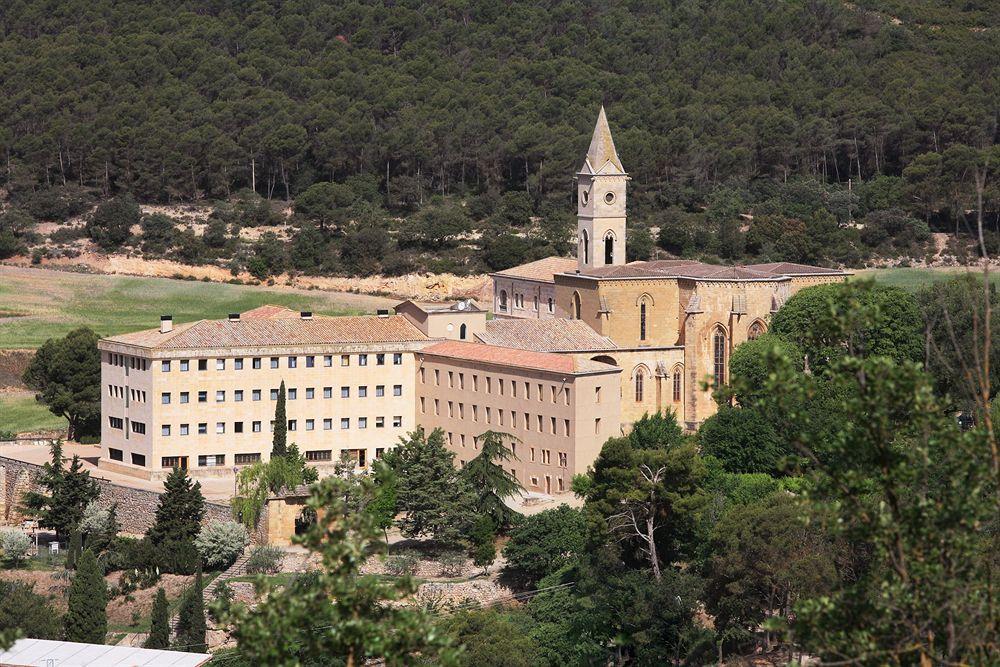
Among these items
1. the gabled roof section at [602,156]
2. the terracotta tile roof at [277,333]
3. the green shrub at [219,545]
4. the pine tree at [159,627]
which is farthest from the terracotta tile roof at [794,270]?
the pine tree at [159,627]

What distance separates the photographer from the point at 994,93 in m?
127

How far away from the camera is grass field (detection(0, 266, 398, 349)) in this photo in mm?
93500

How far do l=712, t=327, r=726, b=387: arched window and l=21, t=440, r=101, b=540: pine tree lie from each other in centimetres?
2272

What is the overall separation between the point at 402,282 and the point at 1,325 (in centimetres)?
2371

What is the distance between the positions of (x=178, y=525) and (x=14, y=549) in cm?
555

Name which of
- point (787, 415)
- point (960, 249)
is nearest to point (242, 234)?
point (960, 249)

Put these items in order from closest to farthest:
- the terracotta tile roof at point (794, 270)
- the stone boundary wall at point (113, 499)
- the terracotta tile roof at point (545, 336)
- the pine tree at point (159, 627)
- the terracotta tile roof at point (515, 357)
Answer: the pine tree at point (159, 627) < the stone boundary wall at point (113, 499) < the terracotta tile roof at point (515, 357) < the terracotta tile roof at point (545, 336) < the terracotta tile roof at point (794, 270)

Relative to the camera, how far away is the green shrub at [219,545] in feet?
186

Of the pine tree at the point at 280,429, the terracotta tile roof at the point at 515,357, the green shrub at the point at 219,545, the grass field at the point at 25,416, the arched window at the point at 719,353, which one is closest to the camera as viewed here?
the green shrub at the point at 219,545

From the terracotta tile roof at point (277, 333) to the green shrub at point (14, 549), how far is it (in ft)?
26.9

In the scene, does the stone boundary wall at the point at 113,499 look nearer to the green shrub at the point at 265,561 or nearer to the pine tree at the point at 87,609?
the green shrub at the point at 265,561

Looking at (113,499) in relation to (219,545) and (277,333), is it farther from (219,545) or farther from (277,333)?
(277,333)

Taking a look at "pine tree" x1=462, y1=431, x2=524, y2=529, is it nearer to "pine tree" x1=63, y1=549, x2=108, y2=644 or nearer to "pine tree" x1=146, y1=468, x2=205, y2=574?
"pine tree" x1=146, y1=468, x2=205, y2=574

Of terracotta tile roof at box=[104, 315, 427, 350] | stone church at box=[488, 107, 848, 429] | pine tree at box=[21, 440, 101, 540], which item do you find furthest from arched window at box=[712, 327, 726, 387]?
pine tree at box=[21, 440, 101, 540]
